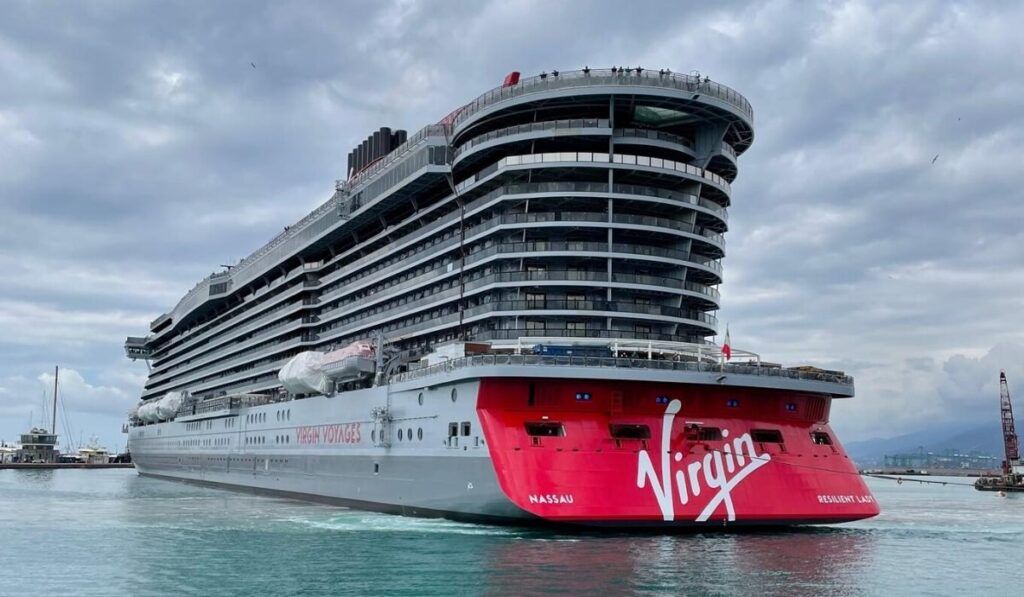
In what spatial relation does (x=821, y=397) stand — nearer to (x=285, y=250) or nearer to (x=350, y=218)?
(x=350, y=218)

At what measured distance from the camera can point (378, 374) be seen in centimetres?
4384

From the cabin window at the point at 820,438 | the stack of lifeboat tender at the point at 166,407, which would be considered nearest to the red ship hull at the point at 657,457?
the cabin window at the point at 820,438

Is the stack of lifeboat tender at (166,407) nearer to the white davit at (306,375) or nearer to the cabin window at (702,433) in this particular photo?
the white davit at (306,375)

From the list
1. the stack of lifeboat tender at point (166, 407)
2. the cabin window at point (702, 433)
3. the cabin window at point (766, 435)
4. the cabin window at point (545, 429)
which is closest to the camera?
the cabin window at point (545, 429)

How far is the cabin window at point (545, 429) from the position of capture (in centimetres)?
3297

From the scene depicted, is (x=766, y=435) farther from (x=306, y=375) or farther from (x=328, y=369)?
(x=306, y=375)

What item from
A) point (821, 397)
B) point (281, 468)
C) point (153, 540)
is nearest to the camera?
point (153, 540)

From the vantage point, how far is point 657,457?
33.1 metres

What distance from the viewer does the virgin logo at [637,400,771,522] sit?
3253cm

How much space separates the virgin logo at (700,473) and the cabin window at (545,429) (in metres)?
2.91

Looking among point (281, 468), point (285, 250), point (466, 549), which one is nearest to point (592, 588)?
point (466, 549)

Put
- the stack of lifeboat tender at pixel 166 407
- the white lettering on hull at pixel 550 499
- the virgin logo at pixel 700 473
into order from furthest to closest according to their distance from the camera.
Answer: the stack of lifeboat tender at pixel 166 407
the virgin logo at pixel 700 473
the white lettering on hull at pixel 550 499

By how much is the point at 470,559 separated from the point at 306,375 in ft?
83.1

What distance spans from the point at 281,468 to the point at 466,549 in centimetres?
3004
